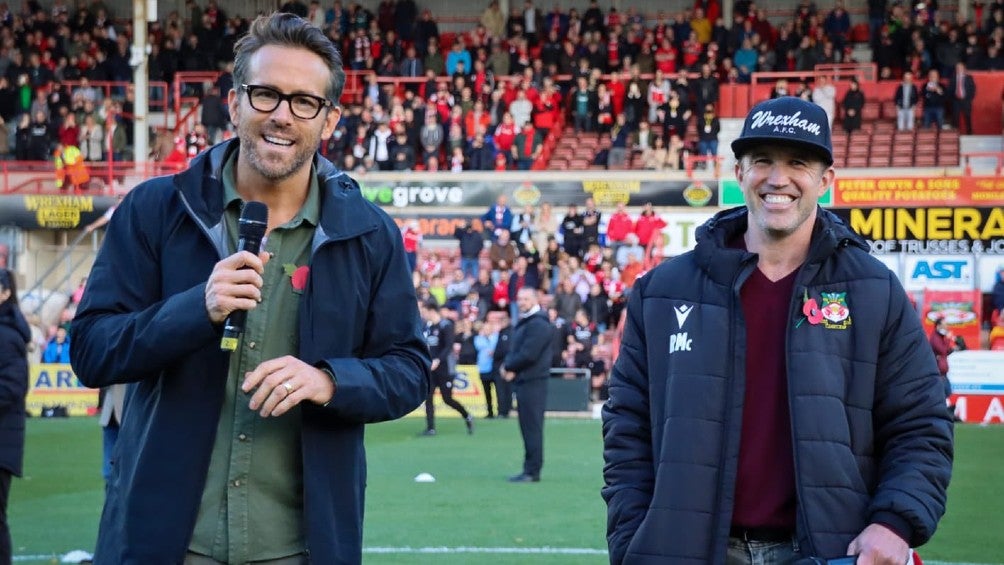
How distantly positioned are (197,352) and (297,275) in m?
0.32

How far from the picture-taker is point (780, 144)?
4148 mm

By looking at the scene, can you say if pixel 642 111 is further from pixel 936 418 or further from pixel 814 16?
pixel 936 418

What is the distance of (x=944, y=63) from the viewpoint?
35.6 m

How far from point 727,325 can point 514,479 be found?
476 inches


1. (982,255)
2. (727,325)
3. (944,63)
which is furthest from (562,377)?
(727,325)

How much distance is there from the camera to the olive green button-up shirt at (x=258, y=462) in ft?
12.1

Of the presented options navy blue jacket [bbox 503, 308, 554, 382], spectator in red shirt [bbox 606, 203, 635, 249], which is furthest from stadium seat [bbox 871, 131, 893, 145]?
navy blue jacket [bbox 503, 308, 554, 382]

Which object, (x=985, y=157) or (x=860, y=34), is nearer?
(x=985, y=157)

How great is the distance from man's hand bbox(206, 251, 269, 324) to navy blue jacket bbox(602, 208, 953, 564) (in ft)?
3.99

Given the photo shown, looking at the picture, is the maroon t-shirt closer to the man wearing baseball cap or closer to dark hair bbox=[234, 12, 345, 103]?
the man wearing baseball cap

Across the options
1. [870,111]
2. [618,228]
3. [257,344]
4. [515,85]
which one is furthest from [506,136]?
[257,344]

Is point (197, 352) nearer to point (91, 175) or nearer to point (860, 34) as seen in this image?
point (91, 175)

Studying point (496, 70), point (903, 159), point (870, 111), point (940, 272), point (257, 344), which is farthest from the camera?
point (496, 70)

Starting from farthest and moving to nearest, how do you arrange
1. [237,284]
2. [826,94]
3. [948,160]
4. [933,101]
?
[826,94], [933,101], [948,160], [237,284]
